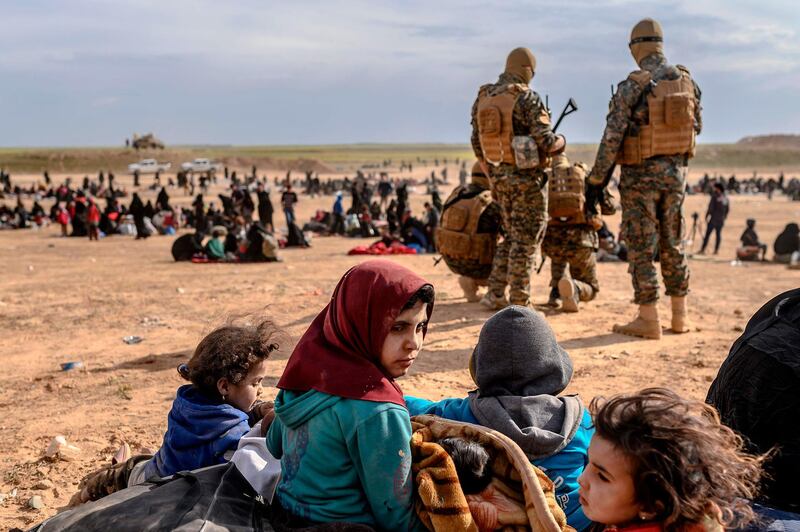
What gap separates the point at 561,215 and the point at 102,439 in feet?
16.8

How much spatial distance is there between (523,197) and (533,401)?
5.23 meters

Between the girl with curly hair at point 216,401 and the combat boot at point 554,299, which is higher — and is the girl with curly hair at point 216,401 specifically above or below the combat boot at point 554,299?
above

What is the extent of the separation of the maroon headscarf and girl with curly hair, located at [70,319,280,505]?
2.29ft

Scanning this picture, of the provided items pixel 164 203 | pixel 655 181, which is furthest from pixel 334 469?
pixel 164 203

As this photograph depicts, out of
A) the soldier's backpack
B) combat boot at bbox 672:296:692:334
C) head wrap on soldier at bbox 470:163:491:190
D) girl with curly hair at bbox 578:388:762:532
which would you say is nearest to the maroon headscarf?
girl with curly hair at bbox 578:388:762:532

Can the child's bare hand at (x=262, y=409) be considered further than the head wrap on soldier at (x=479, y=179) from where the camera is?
No

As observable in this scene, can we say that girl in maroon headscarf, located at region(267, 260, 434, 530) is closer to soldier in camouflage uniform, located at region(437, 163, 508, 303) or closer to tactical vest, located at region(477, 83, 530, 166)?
tactical vest, located at region(477, 83, 530, 166)

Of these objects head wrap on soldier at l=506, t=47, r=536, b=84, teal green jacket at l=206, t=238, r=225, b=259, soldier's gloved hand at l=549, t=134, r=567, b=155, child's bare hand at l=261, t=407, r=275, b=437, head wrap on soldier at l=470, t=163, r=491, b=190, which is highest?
head wrap on soldier at l=506, t=47, r=536, b=84

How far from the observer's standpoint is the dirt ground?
4.89 metres

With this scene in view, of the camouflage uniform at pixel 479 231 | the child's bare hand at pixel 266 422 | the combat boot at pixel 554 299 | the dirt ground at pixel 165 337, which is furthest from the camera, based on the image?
the combat boot at pixel 554 299

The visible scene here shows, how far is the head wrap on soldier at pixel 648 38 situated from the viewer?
703cm

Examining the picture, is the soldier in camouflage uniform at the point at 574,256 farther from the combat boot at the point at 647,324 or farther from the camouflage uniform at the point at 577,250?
the combat boot at the point at 647,324

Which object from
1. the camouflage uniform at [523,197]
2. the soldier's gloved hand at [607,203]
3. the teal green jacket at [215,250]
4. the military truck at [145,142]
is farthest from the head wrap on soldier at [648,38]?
the military truck at [145,142]

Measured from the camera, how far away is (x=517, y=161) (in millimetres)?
7461
